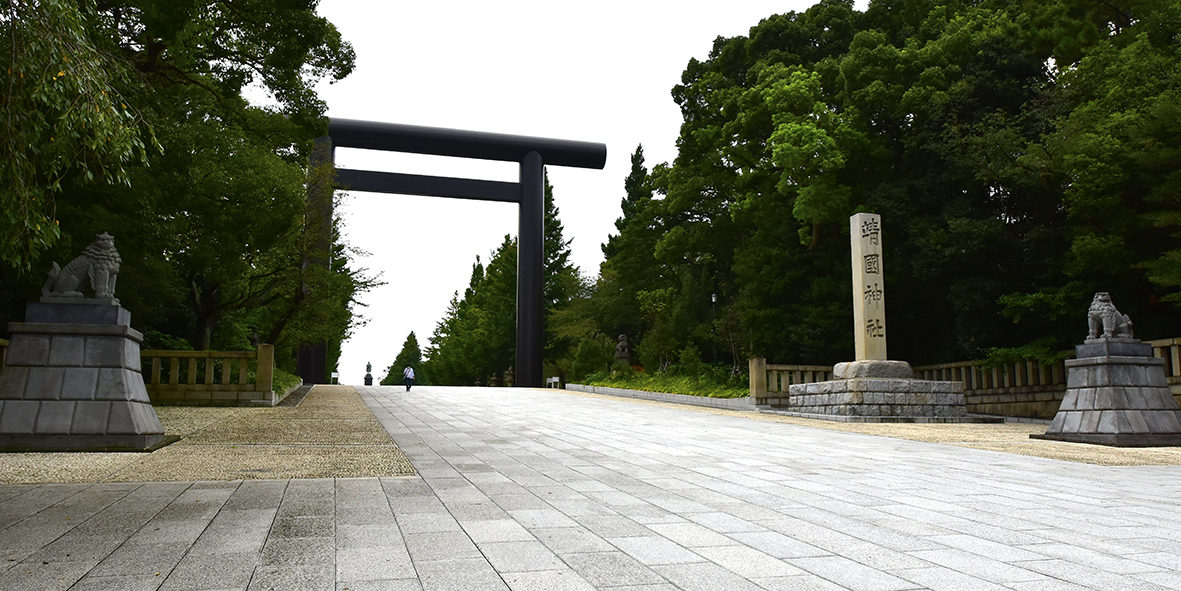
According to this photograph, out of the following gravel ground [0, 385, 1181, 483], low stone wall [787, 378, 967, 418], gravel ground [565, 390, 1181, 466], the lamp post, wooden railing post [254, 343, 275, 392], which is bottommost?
gravel ground [565, 390, 1181, 466]

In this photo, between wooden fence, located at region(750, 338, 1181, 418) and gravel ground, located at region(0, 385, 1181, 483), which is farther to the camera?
wooden fence, located at region(750, 338, 1181, 418)

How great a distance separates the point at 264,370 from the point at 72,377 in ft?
24.2

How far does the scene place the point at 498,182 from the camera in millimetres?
29000

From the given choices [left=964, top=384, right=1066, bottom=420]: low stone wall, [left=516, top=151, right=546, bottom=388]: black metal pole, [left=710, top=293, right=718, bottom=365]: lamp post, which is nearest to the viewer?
[left=964, top=384, right=1066, bottom=420]: low stone wall

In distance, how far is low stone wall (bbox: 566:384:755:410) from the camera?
54.0 ft

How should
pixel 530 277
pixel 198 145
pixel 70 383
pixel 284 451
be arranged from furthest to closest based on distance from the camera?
pixel 530 277, pixel 198 145, pixel 284 451, pixel 70 383

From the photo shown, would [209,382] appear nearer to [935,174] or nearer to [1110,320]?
[1110,320]

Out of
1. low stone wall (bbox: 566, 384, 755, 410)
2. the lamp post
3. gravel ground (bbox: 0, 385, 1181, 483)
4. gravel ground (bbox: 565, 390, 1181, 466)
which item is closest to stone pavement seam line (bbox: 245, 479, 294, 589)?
gravel ground (bbox: 0, 385, 1181, 483)

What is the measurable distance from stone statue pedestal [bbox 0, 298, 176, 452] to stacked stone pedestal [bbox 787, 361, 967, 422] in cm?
999

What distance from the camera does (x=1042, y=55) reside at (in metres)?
17.0

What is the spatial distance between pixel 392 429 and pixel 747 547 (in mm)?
6690

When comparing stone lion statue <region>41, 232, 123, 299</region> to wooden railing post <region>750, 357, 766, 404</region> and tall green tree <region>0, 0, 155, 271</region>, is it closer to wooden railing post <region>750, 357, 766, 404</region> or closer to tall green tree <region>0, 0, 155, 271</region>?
tall green tree <region>0, 0, 155, 271</region>

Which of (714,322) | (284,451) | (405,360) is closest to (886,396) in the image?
(714,322)

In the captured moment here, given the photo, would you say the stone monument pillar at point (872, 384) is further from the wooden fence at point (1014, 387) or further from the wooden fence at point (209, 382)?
the wooden fence at point (209, 382)
